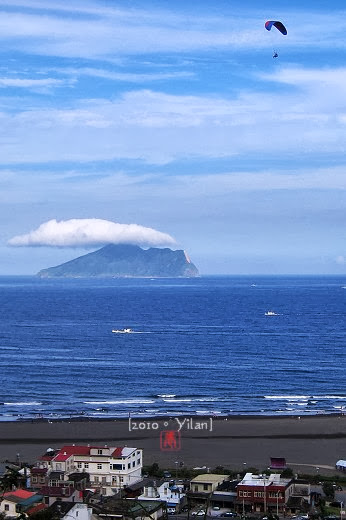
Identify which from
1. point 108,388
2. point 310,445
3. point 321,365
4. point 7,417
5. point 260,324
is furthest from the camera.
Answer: point 260,324

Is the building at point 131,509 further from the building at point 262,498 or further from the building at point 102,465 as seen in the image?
the building at point 262,498

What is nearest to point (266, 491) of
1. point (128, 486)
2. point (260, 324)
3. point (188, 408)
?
point (128, 486)

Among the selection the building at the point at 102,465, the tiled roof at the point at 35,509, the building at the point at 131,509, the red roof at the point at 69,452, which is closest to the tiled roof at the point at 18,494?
the tiled roof at the point at 35,509

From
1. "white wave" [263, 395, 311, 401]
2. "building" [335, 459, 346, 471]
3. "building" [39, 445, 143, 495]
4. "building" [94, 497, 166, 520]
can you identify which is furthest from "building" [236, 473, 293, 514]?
"white wave" [263, 395, 311, 401]

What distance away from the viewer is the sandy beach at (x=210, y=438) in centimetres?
5872

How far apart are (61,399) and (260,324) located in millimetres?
78422

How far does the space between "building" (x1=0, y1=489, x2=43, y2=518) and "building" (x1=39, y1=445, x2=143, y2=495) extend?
438cm

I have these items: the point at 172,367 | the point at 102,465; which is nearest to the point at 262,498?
the point at 102,465

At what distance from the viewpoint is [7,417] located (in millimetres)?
73500

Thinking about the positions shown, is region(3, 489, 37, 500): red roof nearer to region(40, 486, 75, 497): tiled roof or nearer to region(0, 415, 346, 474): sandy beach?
region(40, 486, 75, 497): tiled roof

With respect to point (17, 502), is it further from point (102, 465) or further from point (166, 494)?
point (166, 494)

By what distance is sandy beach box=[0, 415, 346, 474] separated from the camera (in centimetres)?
5872

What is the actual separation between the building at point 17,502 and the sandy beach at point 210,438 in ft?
44.3

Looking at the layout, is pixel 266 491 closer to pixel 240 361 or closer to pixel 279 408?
pixel 279 408
